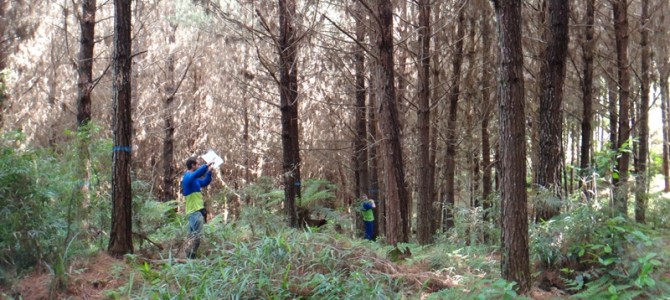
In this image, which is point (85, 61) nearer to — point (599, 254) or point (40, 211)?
point (40, 211)

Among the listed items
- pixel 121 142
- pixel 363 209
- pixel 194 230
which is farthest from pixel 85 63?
pixel 363 209

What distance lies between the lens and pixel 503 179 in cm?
633

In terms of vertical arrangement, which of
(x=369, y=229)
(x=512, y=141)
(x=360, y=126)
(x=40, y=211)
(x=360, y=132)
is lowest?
(x=369, y=229)

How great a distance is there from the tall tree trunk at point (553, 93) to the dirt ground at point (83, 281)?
6.76 m

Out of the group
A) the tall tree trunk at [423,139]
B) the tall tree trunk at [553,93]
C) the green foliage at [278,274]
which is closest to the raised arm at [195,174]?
the green foliage at [278,274]

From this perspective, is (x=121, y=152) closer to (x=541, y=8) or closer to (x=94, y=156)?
(x=94, y=156)

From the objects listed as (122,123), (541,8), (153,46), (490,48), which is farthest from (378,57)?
(153,46)

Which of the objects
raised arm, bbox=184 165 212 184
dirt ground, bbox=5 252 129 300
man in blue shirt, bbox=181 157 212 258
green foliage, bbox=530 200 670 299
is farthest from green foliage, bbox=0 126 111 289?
green foliage, bbox=530 200 670 299

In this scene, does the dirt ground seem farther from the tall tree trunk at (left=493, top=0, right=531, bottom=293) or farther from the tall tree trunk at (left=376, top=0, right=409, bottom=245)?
the tall tree trunk at (left=493, top=0, right=531, bottom=293)

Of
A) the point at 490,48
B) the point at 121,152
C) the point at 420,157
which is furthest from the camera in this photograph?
the point at 490,48

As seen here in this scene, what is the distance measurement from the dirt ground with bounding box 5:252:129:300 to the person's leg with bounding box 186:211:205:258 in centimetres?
89

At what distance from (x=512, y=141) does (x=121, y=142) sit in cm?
589

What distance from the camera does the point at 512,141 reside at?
6230 mm

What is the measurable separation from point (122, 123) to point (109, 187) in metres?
1.32
